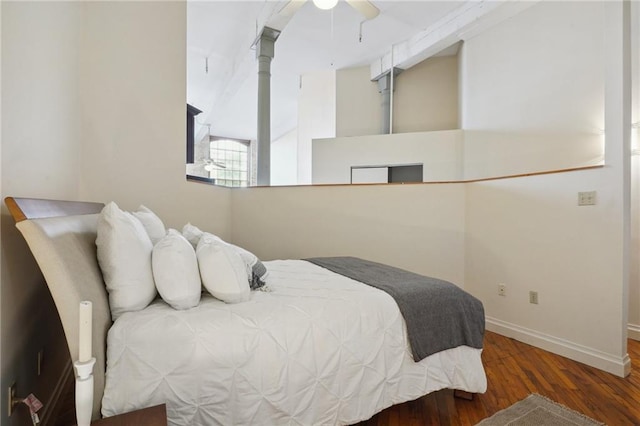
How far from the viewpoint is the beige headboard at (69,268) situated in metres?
0.99

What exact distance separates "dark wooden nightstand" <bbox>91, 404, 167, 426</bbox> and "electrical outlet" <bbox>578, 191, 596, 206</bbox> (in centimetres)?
284

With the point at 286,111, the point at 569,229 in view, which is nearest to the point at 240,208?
the point at 569,229

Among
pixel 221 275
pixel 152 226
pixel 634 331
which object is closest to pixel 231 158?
pixel 152 226

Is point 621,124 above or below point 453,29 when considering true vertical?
below

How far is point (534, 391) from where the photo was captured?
1868 mm

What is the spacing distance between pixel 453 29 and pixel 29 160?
4.91m

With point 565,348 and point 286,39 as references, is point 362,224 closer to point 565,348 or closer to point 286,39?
point 565,348

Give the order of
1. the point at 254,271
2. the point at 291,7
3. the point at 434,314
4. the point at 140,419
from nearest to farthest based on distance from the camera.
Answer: the point at 140,419 < the point at 434,314 < the point at 254,271 < the point at 291,7

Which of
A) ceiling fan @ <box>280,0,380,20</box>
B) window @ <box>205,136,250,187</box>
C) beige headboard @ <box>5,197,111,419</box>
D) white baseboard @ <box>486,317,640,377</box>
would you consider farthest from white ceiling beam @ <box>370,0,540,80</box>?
window @ <box>205,136,250,187</box>

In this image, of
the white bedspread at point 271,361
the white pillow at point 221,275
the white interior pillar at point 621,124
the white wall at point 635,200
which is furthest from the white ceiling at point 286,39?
the white bedspread at point 271,361

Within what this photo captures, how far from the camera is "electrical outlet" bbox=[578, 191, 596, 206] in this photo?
2.22 metres

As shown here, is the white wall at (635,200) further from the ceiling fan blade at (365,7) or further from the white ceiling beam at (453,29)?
the ceiling fan blade at (365,7)

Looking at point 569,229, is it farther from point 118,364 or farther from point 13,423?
point 13,423

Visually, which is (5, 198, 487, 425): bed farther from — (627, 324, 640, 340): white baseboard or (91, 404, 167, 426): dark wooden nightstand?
(627, 324, 640, 340): white baseboard
